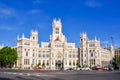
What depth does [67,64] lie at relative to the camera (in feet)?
565

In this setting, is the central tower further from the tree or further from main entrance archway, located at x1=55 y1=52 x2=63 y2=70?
the tree

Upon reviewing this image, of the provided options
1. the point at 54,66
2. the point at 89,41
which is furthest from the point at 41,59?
the point at 89,41

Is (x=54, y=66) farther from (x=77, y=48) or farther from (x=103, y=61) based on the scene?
(x=103, y=61)

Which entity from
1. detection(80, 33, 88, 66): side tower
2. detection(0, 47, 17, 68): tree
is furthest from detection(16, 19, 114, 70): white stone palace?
detection(0, 47, 17, 68): tree

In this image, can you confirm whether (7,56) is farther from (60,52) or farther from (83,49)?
(83,49)

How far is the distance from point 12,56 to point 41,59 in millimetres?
32501

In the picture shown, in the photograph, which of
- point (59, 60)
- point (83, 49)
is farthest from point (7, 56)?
point (83, 49)

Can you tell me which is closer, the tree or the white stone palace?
the tree

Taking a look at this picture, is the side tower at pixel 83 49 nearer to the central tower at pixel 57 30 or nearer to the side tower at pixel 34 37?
the central tower at pixel 57 30

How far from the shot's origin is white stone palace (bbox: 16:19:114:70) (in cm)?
→ 16525

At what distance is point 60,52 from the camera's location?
17350 cm

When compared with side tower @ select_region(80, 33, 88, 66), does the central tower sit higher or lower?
higher

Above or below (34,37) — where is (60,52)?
below

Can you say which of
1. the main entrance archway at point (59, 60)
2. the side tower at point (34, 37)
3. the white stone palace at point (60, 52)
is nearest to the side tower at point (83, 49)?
the white stone palace at point (60, 52)
